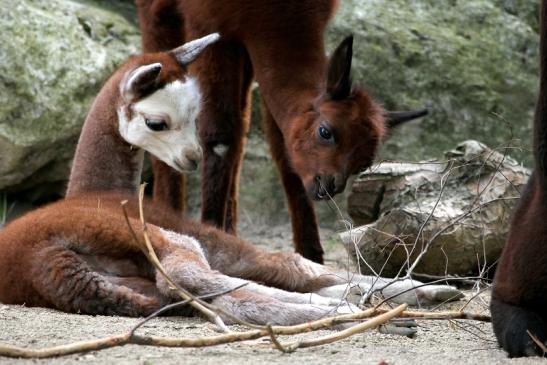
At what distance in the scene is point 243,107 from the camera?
25.4 ft

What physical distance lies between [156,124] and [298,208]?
5.44ft

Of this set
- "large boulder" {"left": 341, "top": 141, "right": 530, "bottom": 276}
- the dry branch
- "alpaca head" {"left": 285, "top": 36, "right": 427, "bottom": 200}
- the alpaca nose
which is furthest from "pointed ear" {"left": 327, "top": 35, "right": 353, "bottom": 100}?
the dry branch

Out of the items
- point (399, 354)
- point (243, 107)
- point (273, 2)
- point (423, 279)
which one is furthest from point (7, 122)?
point (399, 354)

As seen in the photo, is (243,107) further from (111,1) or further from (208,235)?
(111,1)

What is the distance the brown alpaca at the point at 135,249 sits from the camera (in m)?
4.88

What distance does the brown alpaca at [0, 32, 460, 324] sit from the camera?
4879 mm

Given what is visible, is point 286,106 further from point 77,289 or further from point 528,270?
point 528,270

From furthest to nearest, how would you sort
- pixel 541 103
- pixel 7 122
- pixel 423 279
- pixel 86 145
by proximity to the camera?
pixel 7 122
pixel 423 279
pixel 86 145
pixel 541 103

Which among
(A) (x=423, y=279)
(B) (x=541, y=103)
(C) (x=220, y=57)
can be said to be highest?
(B) (x=541, y=103)

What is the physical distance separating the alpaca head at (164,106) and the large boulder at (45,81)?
216cm

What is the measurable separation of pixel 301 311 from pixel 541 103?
64.5 inches

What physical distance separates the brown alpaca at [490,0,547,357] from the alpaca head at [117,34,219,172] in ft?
8.99

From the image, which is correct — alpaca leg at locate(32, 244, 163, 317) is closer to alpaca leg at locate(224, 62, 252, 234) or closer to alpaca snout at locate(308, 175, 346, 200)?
alpaca snout at locate(308, 175, 346, 200)

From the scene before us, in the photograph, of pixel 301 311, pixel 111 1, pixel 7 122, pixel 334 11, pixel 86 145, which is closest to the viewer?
pixel 301 311
